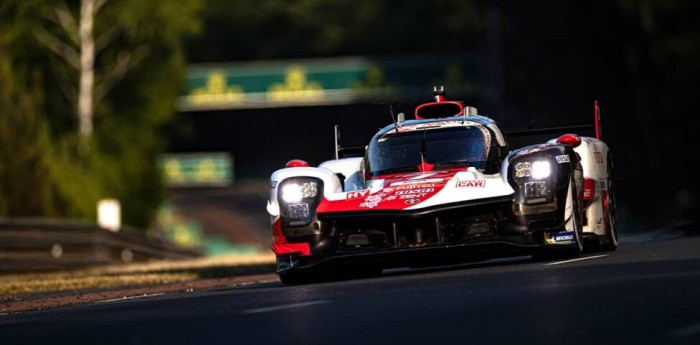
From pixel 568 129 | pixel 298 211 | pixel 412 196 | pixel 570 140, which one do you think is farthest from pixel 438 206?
pixel 568 129

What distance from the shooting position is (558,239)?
51.2 feet

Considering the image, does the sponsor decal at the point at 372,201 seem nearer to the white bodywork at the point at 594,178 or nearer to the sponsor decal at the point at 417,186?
the sponsor decal at the point at 417,186

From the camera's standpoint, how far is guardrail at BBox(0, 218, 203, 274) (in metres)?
27.0

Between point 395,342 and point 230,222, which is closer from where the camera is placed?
point 395,342

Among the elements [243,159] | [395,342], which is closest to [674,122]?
[243,159]

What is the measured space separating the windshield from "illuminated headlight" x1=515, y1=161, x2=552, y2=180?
0.90 meters

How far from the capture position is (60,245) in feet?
93.4

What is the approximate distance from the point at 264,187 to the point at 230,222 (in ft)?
34.3

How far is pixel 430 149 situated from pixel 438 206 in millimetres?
1769

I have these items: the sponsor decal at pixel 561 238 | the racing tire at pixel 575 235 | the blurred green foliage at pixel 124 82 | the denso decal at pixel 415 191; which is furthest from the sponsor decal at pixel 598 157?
the blurred green foliage at pixel 124 82

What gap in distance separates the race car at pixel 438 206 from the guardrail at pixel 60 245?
10708 millimetres

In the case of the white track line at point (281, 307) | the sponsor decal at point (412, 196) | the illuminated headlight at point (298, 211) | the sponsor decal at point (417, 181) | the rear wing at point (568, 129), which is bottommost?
the white track line at point (281, 307)

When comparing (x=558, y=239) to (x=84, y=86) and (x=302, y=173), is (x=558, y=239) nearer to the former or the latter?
(x=302, y=173)

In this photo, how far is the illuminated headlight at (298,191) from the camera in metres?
16.1
